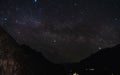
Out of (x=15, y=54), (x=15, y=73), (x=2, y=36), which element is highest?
(x=2, y=36)

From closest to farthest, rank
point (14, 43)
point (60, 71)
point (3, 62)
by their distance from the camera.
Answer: point (3, 62)
point (14, 43)
point (60, 71)

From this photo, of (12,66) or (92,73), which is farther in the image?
(92,73)

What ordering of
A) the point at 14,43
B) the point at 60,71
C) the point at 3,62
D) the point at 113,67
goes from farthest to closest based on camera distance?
the point at 113,67 → the point at 60,71 → the point at 14,43 → the point at 3,62

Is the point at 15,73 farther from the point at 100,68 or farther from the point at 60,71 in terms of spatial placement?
the point at 100,68

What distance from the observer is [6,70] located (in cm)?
1609

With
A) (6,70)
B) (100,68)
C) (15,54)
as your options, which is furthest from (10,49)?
(100,68)

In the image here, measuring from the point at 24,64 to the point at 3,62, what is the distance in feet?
7.19

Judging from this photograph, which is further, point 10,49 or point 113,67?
point 113,67

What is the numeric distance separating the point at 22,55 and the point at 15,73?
1858mm

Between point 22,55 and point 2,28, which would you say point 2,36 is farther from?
point 22,55

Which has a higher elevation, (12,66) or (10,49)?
(10,49)

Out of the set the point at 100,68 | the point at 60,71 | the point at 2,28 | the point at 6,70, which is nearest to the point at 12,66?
the point at 6,70

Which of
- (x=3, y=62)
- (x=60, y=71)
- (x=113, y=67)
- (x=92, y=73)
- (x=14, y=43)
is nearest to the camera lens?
(x=3, y=62)

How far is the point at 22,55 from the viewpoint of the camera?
17859mm
